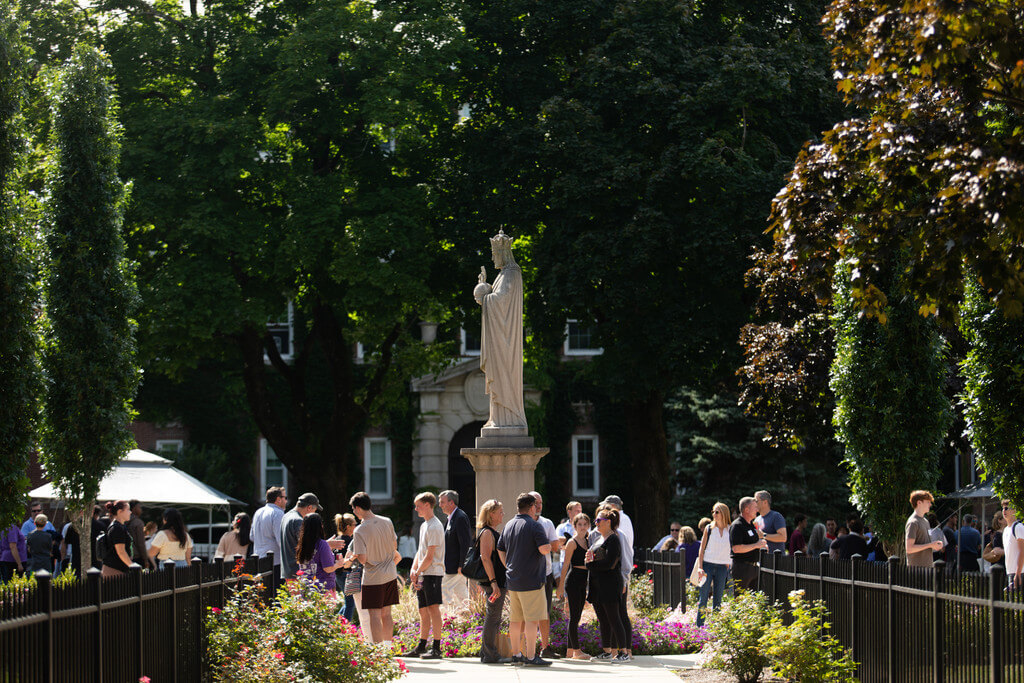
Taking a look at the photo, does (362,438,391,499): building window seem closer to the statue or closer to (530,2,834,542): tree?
(530,2,834,542): tree

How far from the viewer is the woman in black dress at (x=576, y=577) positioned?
15.1m

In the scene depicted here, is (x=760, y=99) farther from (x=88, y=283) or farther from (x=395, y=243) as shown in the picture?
(x=88, y=283)

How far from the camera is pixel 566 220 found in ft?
89.7

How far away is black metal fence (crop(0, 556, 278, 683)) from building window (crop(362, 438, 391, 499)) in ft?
88.1

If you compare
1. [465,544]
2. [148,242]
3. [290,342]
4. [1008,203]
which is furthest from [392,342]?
[1008,203]

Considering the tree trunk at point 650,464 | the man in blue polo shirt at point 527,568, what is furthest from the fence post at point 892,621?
the tree trunk at point 650,464

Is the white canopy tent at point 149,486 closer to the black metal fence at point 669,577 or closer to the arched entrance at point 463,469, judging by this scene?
the black metal fence at point 669,577

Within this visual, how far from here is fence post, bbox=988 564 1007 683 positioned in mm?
8336

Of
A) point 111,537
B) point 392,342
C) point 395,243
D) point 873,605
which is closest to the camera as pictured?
point 873,605

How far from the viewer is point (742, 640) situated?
40.0ft

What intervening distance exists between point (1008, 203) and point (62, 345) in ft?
49.7

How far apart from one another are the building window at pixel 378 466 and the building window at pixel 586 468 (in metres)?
5.54

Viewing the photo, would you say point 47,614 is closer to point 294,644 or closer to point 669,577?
point 294,644

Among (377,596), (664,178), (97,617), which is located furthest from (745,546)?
(664,178)
